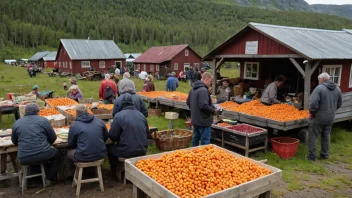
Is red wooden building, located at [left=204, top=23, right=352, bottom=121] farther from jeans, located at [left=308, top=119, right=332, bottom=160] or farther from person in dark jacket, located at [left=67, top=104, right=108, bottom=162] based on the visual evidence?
person in dark jacket, located at [left=67, top=104, right=108, bottom=162]

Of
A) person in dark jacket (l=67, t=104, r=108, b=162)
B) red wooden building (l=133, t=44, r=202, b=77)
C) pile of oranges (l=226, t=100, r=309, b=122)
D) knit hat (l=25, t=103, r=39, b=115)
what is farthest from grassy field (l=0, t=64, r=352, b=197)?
red wooden building (l=133, t=44, r=202, b=77)

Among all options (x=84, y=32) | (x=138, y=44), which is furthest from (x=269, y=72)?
(x=84, y=32)

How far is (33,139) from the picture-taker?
5.29 meters

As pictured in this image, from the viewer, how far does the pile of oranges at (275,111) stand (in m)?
8.27

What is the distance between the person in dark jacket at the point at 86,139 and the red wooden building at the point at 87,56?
3490 centimetres

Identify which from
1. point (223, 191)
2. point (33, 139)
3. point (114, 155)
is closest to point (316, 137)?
point (223, 191)

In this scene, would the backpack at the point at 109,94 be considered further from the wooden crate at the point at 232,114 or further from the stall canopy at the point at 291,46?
the stall canopy at the point at 291,46

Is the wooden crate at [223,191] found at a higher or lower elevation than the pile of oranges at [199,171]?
lower

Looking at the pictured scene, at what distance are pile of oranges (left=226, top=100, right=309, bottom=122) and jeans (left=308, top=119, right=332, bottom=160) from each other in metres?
0.84

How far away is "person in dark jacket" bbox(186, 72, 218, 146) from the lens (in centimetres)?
641

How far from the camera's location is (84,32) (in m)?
117

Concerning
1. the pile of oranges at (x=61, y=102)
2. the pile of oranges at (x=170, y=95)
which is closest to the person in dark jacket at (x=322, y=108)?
the pile of oranges at (x=170, y=95)

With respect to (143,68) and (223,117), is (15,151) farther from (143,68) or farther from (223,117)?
(143,68)

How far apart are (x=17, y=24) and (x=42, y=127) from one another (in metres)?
123
